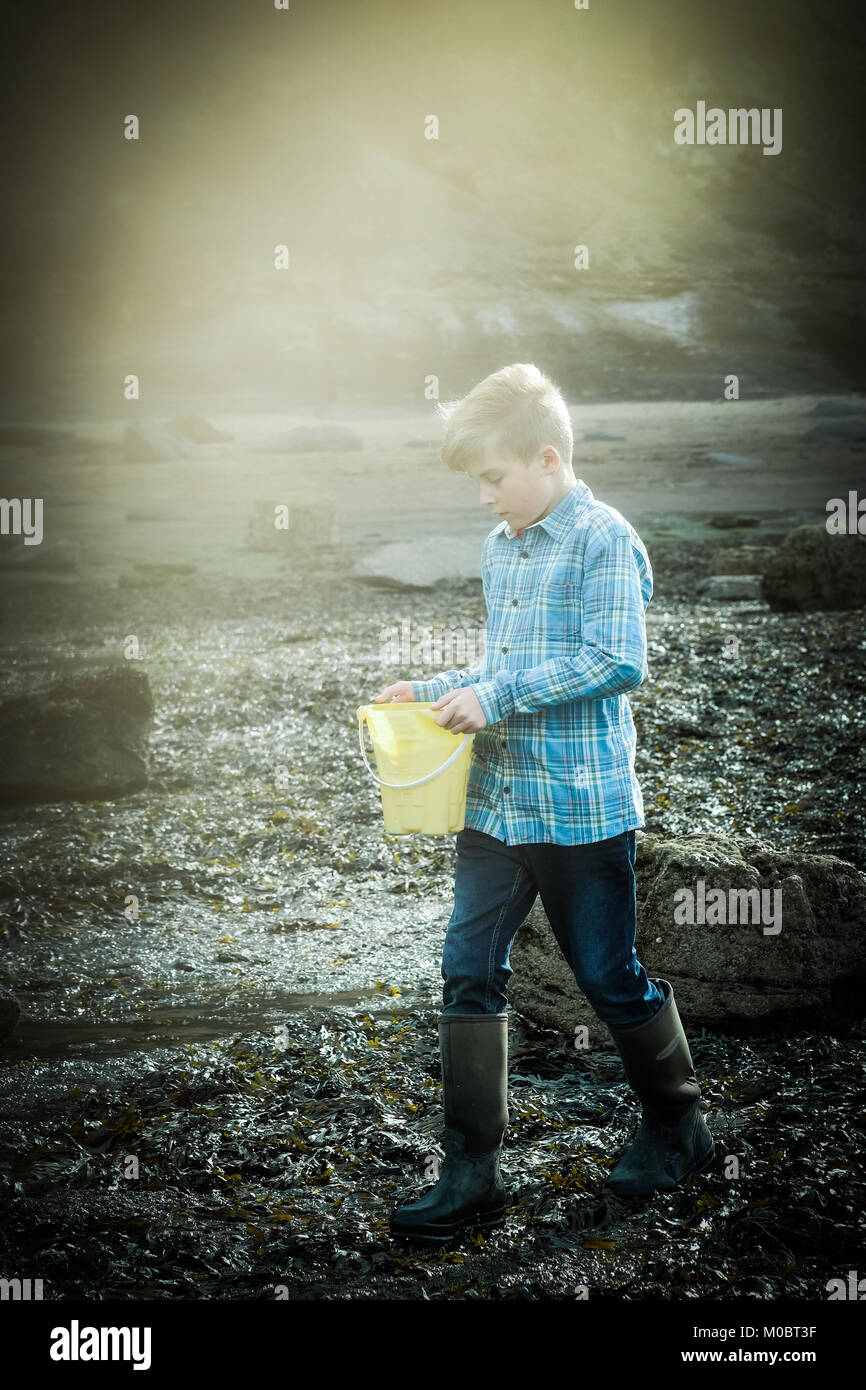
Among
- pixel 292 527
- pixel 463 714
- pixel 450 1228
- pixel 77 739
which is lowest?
pixel 450 1228

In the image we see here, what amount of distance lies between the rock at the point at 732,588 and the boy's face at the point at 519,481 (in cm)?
816

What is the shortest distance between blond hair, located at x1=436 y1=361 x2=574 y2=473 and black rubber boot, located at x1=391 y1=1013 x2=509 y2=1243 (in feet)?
3.32

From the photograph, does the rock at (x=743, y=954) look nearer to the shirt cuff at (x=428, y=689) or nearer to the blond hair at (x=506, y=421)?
the shirt cuff at (x=428, y=689)

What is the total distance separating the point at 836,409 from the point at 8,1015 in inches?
524

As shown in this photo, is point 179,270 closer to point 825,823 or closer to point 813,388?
point 813,388

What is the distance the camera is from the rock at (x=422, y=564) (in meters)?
11.2

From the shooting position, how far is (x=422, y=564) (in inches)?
448

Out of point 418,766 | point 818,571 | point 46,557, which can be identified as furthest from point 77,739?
point 46,557

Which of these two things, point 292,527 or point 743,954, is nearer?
point 743,954

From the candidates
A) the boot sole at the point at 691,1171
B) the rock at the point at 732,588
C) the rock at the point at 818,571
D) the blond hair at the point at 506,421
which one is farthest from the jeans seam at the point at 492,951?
the rock at the point at 732,588

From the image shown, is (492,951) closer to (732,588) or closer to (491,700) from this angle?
(491,700)

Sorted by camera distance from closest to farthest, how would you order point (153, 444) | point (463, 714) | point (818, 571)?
point (463, 714)
point (818, 571)
point (153, 444)

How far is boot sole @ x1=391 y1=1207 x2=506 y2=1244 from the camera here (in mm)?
2035

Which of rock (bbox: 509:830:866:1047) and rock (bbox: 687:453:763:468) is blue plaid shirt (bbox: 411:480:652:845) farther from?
rock (bbox: 687:453:763:468)
